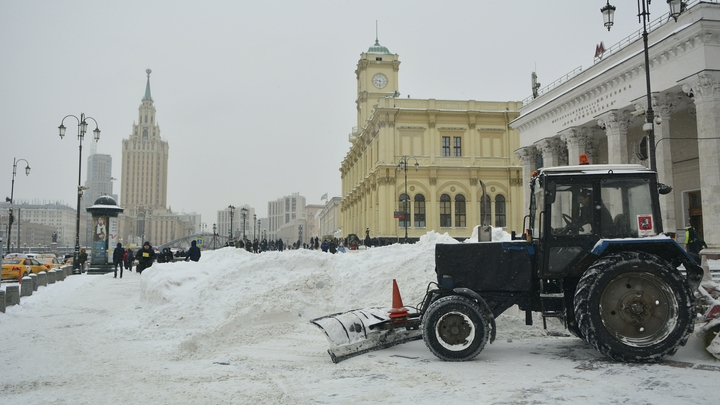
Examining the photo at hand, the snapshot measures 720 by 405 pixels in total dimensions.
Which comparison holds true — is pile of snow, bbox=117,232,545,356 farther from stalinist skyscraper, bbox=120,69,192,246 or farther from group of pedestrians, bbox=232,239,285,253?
stalinist skyscraper, bbox=120,69,192,246

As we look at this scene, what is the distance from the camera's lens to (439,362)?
6.56 metres

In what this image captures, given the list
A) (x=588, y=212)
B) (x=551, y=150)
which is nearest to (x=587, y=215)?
(x=588, y=212)

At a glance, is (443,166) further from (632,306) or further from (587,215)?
(632,306)

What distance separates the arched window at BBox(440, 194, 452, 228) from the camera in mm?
48156

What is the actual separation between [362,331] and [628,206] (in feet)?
13.1

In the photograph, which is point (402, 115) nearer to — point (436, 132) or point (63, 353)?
point (436, 132)

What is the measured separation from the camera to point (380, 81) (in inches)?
2400

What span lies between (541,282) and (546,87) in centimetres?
2824

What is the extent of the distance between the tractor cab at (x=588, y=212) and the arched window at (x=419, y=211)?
40848 mm

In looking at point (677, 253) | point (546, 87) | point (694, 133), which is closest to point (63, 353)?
point (677, 253)

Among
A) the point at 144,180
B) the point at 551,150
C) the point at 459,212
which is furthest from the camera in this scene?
the point at 144,180

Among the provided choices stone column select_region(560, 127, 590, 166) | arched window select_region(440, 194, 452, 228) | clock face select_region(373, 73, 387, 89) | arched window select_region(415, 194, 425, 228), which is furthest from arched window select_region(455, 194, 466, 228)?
stone column select_region(560, 127, 590, 166)

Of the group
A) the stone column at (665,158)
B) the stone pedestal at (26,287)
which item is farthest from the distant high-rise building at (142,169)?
the stone column at (665,158)

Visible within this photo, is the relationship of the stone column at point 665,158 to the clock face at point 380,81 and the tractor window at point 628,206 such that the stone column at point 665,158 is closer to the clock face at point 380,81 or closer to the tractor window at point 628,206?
the tractor window at point 628,206
